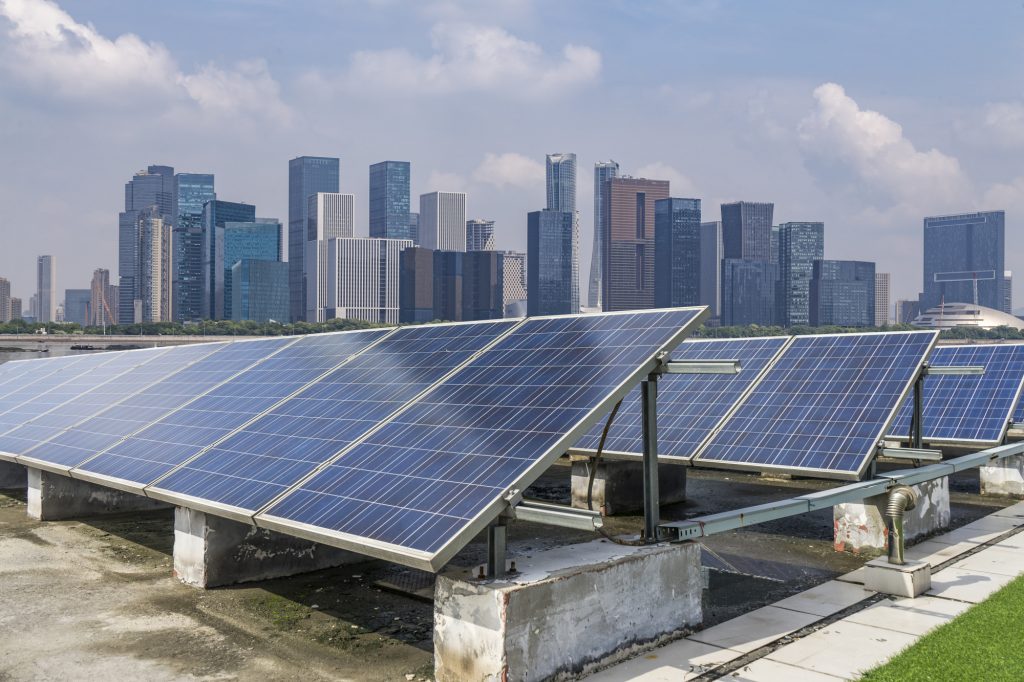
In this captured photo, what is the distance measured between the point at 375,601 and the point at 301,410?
12.7 ft

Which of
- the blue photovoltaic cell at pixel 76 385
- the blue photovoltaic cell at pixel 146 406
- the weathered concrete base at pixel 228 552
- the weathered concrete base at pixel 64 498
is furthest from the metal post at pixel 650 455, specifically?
the blue photovoltaic cell at pixel 76 385

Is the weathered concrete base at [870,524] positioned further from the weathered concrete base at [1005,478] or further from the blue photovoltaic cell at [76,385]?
the blue photovoltaic cell at [76,385]

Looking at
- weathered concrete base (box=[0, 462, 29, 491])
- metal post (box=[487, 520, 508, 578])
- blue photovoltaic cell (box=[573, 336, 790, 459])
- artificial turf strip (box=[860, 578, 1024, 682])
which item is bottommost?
weathered concrete base (box=[0, 462, 29, 491])

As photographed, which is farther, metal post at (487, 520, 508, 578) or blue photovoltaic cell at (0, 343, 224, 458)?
blue photovoltaic cell at (0, 343, 224, 458)

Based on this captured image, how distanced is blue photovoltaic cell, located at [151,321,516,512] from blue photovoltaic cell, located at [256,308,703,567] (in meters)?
→ 0.65

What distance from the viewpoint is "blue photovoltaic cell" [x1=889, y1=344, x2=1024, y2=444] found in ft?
80.9

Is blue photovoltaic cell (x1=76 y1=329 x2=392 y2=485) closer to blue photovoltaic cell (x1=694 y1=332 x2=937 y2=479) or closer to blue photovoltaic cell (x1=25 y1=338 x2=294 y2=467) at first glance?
blue photovoltaic cell (x1=25 y1=338 x2=294 y2=467)

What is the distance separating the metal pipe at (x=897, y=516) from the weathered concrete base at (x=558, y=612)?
4252 millimetres

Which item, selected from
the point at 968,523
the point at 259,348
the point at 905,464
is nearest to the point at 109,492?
the point at 259,348

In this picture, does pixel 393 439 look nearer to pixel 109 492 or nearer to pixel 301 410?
pixel 301 410

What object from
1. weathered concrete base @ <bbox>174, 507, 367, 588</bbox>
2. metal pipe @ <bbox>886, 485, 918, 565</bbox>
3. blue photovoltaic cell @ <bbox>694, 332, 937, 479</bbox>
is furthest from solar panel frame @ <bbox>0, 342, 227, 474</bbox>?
metal pipe @ <bbox>886, 485, 918, 565</bbox>

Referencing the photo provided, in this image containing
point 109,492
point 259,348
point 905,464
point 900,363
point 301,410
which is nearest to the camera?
point 301,410

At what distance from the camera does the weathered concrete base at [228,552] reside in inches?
567

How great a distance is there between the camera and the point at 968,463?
18203 millimetres
